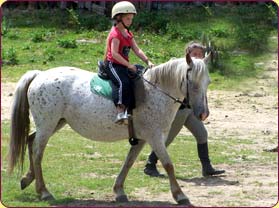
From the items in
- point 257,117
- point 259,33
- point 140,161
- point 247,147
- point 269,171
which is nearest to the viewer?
point 269,171


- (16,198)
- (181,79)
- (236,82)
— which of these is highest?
(181,79)

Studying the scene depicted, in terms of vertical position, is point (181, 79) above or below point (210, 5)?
above

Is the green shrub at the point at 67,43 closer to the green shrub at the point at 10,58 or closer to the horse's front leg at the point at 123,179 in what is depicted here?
the green shrub at the point at 10,58

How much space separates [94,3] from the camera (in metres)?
24.7

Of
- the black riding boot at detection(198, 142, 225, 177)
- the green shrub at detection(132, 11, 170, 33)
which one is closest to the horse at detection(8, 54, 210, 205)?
the black riding boot at detection(198, 142, 225, 177)

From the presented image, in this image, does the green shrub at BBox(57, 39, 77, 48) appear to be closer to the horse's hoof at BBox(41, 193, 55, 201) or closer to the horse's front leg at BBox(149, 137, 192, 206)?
the horse's hoof at BBox(41, 193, 55, 201)

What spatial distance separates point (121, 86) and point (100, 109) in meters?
0.38

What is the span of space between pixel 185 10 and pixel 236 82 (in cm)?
673

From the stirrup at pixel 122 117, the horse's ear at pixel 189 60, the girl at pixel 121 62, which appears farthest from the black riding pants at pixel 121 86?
the horse's ear at pixel 189 60

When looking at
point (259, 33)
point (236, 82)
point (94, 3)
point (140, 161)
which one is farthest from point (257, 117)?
point (94, 3)

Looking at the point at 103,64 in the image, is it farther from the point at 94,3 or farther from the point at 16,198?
the point at 94,3

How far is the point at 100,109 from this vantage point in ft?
24.7

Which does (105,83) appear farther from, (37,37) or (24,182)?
(37,37)

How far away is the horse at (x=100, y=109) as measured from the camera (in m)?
7.39
